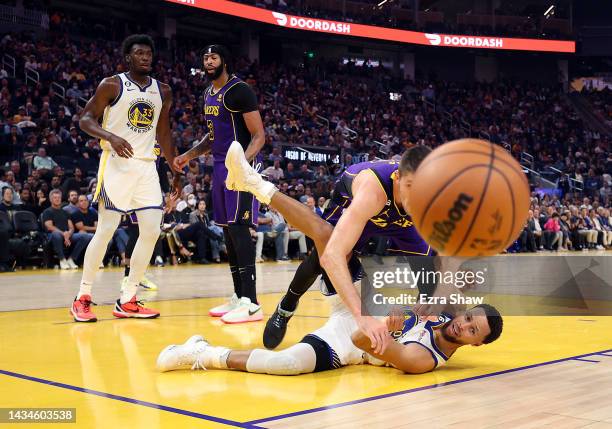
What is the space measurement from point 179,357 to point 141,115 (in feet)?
7.66

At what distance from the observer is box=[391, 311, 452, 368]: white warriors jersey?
342cm

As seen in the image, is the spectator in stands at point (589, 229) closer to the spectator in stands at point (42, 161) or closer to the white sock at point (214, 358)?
the spectator in stands at point (42, 161)

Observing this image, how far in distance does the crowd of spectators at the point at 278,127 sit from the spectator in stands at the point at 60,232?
2 cm

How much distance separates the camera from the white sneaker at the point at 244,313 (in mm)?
4919

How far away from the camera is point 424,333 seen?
11.4ft

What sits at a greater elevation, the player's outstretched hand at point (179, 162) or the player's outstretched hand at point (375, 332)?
Result: the player's outstretched hand at point (179, 162)

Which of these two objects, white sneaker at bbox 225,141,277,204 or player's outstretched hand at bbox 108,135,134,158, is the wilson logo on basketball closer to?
white sneaker at bbox 225,141,277,204

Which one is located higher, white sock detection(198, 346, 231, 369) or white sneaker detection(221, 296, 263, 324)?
white sock detection(198, 346, 231, 369)

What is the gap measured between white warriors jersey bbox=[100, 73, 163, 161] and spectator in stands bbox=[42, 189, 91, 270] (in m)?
5.35

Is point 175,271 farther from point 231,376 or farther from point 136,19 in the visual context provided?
point 136,19

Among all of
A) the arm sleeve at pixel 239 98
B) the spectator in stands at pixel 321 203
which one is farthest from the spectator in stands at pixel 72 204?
the arm sleeve at pixel 239 98
